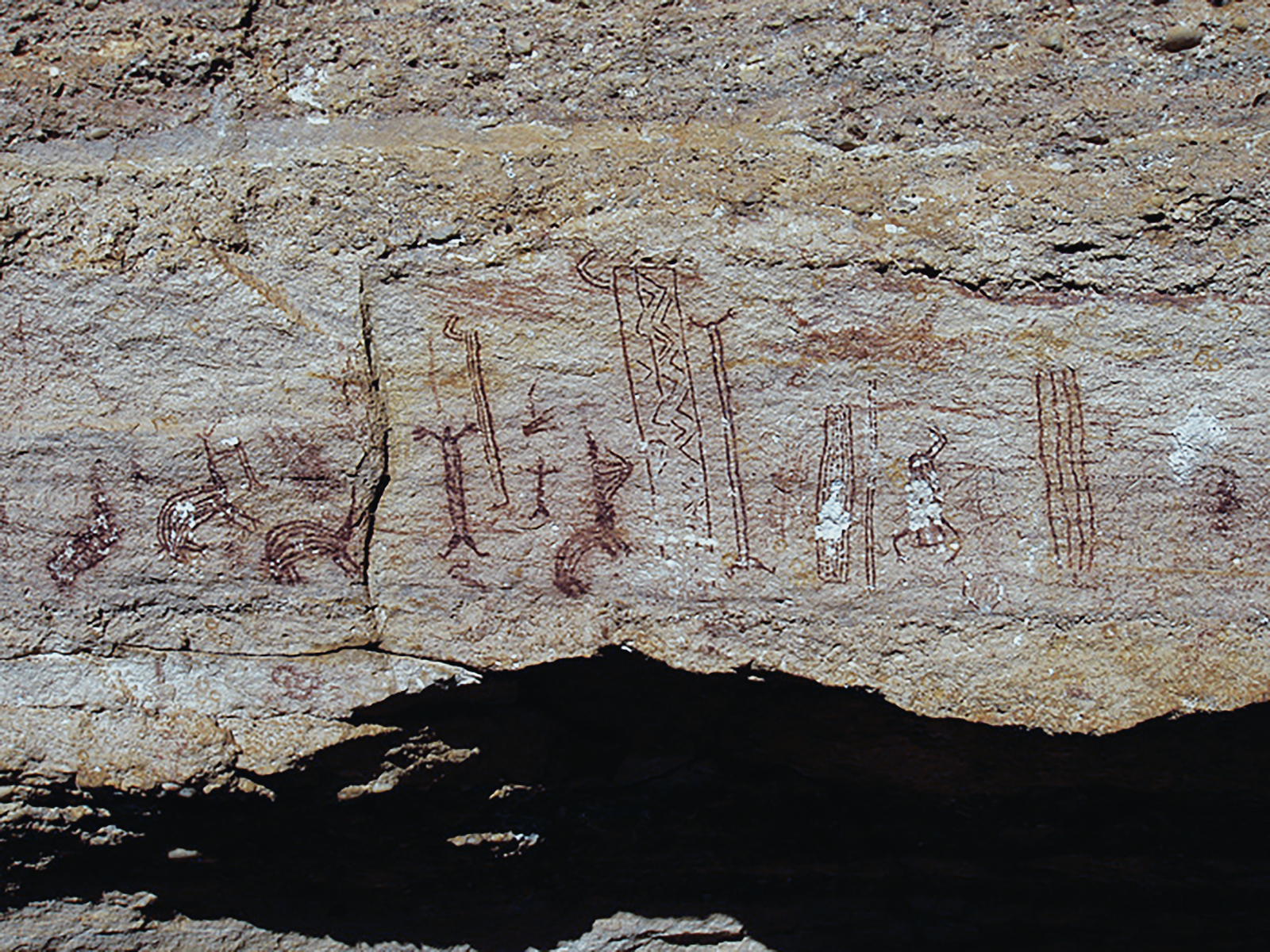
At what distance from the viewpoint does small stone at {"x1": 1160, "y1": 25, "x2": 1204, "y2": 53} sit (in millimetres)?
1682

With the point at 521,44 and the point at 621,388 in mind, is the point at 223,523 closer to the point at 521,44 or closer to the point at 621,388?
the point at 621,388

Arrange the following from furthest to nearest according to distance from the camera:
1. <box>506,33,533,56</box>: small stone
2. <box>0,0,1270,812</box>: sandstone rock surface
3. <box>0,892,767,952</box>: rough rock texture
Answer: <box>0,892,767,952</box>: rough rock texture < <box>506,33,533,56</box>: small stone < <box>0,0,1270,812</box>: sandstone rock surface

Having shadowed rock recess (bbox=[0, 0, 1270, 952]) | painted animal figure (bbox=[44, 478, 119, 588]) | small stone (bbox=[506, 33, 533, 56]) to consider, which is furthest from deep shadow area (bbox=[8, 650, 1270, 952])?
small stone (bbox=[506, 33, 533, 56])

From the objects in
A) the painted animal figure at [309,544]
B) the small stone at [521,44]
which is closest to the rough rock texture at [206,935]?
the painted animal figure at [309,544]

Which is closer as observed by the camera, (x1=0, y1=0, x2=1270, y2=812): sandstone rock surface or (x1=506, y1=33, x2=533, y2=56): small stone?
(x1=0, y1=0, x2=1270, y2=812): sandstone rock surface

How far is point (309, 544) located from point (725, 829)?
3.25ft

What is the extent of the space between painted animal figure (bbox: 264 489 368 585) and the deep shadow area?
0.27 metres

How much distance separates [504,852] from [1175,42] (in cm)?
190

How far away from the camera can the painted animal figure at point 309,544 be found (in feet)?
5.68

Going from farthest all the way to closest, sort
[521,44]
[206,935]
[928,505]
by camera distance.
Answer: [206,935] < [521,44] < [928,505]

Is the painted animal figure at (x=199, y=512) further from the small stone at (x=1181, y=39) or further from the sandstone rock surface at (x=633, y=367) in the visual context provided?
the small stone at (x=1181, y=39)

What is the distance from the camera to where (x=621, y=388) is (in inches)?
66.9

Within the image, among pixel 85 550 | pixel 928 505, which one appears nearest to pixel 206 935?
pixel 85 550

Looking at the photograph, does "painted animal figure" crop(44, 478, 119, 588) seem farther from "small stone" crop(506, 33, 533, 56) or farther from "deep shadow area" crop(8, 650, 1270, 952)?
"small stone" crop(506, 33, 533, 56)
